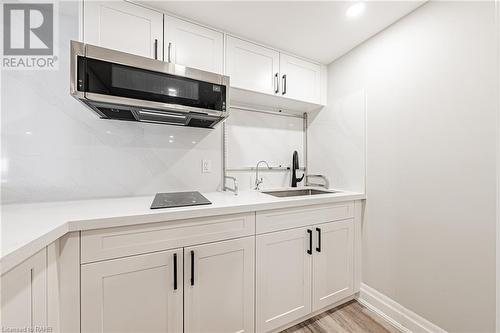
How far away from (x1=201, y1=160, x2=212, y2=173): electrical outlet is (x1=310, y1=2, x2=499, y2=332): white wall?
4.47 ft

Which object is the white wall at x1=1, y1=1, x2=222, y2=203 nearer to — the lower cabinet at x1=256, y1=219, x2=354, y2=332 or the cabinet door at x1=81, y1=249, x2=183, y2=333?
the cabinet door at x1=81, y1=249, x2=183, y2=333

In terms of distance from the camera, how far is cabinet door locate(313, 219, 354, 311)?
1.48 m

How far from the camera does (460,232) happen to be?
1.15 m

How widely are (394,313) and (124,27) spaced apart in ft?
8.86

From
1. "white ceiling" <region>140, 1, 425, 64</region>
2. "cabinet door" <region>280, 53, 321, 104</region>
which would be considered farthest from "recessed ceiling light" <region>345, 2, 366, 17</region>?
"cabinet door" <region>280, 53, 321, 104</region>

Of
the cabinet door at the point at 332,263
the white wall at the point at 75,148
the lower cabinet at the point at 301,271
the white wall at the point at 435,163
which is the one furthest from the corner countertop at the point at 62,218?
the white wall at the point at 435,163

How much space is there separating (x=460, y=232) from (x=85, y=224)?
1.96 metres

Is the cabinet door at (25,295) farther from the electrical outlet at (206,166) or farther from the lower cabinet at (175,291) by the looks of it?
the electrical outlet at (206,166)

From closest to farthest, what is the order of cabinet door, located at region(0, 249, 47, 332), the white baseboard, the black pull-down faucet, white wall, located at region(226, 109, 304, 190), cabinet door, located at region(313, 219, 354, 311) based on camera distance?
1. cabinet door, located at region(0, 249, 47, 332)
2. the white baseboard
3. cabinet door, located at region(313, 219, 354, 311)
4. white wall, located at region(226, 109, 304, 190)
5. the black pull-down faucet

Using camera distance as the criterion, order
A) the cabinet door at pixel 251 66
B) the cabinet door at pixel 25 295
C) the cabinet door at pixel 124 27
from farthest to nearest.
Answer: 1. the cabinet door at pixel 251 66
2. the cabinet door at pixel 124 27
3. the cabinet door at pixel 25 295

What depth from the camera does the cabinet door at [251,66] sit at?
5.18 feet

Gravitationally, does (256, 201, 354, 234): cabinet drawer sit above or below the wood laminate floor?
above

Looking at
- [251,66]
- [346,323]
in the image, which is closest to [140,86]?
[251,66]

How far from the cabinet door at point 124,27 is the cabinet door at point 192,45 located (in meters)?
0.06
